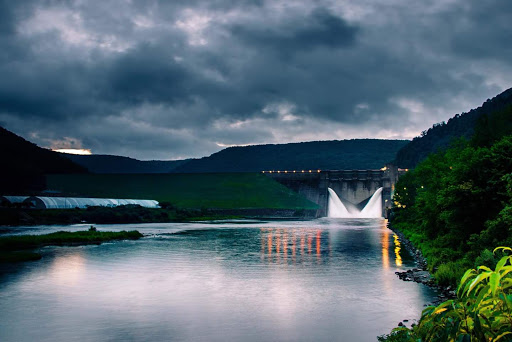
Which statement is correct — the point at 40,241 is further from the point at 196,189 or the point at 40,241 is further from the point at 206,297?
the point at 196,189

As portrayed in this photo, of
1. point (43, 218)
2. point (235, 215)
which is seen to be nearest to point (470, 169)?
point (43, 218)

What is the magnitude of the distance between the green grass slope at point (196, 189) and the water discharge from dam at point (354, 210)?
9.42 m

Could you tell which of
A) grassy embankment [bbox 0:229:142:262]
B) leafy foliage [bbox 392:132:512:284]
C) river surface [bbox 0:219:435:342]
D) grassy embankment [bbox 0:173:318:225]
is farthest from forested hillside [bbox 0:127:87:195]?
leafy foliage [bbox 392:132:512:284]

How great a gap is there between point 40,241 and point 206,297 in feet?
108

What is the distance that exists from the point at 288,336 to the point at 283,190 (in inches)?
6505

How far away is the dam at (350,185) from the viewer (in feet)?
570

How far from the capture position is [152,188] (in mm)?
182750

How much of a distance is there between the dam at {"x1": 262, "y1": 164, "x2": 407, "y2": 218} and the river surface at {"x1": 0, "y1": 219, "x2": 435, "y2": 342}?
13663 cm

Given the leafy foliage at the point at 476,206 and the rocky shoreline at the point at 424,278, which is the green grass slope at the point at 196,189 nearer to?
the rocky shoreline at the point at 424,278

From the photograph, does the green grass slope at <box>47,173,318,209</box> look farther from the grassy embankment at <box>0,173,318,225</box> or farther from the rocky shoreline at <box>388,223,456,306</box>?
the rocky shoreline at <box>388,223,456,306</box>

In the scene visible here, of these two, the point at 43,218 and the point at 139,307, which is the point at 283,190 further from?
the point at 139,307

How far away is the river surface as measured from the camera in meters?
Result: 17.4

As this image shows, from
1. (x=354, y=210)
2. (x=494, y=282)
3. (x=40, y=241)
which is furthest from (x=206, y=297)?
(x=354, y=210)

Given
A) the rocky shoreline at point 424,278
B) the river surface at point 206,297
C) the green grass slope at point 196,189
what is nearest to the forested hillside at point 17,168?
the green grass slope at point 196,189
